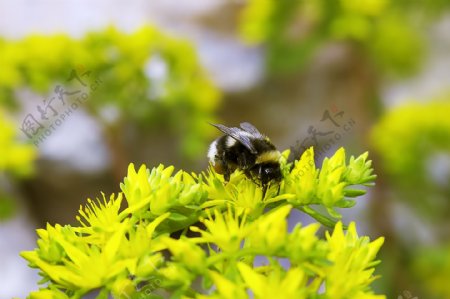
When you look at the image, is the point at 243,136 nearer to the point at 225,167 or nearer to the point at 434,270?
the point at 225,167

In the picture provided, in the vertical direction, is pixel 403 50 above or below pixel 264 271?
above

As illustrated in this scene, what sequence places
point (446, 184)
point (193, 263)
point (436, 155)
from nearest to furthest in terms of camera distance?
point (193, 263) < point (436, 155) < point (446, 184)

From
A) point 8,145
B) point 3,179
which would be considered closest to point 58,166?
point 3,179

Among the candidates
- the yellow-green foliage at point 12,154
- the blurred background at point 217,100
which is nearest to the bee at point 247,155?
the blurred background at point 217,100

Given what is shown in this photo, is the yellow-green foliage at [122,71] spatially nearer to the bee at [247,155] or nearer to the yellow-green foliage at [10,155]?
the yellow-green foliage at [10,155]

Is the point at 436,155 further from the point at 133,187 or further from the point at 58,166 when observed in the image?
the point at 133,187

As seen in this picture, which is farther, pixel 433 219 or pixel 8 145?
pixel 433 219

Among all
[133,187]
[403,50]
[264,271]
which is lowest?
[264,271]
